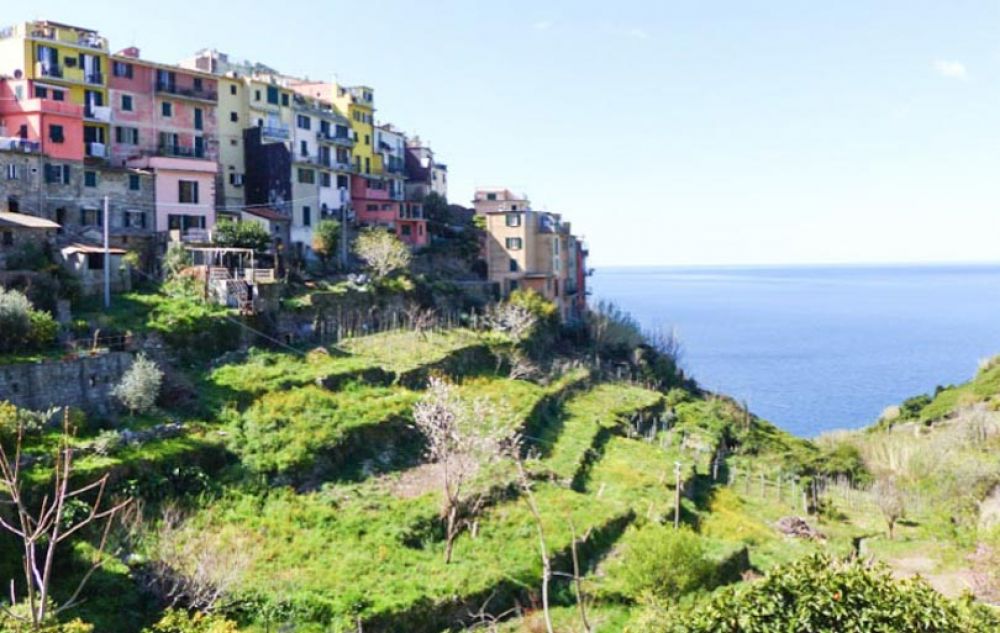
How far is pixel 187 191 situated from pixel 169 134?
4.67 m

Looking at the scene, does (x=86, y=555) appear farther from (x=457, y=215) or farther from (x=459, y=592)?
(x=457, y=215)

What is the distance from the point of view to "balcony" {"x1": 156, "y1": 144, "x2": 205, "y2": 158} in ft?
165

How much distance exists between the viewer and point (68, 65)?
151 feet

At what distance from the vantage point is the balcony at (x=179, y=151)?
5022 cm

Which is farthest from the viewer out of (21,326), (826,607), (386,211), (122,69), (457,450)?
(386,211)

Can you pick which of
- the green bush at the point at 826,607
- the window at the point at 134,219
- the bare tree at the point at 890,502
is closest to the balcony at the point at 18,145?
the window at the point at 134,219

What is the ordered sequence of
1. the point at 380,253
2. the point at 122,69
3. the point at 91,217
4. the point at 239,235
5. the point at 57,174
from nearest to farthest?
the point at 57,174
the point at 91,217
the point at 239,235
the point at 122,69
the point at 380,253

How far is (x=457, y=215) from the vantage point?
242 feet

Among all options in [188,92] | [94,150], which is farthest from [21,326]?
[188,92]

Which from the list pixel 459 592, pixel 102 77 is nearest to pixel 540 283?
pixel 102 77

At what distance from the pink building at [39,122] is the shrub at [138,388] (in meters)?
15.9

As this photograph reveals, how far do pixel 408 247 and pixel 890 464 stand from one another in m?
31.5

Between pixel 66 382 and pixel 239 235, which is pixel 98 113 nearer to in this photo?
pixel 239 235

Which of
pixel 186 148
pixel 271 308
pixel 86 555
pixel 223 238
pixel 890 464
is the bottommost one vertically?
pixel 890 464
